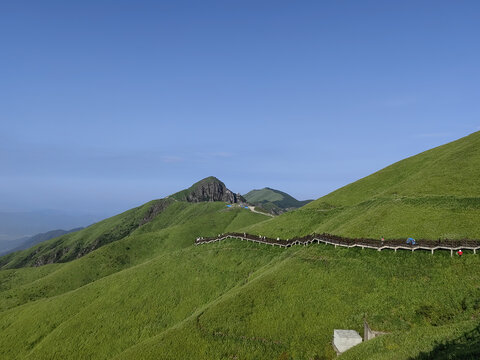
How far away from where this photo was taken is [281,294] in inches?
1682

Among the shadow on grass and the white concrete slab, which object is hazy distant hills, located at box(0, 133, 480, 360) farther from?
the white concrete slab

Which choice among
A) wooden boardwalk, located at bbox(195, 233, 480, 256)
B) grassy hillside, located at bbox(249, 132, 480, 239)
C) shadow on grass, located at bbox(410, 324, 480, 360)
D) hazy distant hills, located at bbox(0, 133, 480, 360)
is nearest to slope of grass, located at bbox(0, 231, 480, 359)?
hazy distant hills, located at bbox(0, 133, 480, 360)

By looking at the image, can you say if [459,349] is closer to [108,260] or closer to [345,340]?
[345,340]

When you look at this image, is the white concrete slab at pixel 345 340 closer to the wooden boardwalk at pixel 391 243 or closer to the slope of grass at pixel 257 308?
the slope of grass at pixel 257 308

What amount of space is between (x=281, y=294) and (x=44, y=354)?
42.6 m

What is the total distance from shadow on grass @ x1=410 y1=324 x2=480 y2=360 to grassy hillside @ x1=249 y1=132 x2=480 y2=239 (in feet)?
78.1

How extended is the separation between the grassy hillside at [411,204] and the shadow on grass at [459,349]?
78.1ft

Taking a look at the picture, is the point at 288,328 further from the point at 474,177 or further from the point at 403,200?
the point at 474,177

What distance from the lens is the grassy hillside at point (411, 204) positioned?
163 ft

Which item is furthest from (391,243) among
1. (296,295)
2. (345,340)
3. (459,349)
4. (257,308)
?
(459,349)

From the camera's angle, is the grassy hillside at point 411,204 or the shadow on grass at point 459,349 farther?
the grassy hillside at point 411,204

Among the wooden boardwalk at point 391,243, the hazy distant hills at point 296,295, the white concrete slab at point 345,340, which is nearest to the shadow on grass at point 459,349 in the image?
the hazy distant hills at point 296,295

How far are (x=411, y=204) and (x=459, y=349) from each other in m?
43.3

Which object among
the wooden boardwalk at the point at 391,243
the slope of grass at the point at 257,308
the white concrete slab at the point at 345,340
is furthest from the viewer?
the wooden boardwalk at the point at 391,243
